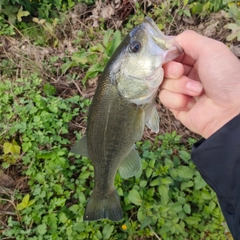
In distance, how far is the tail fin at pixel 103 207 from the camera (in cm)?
228

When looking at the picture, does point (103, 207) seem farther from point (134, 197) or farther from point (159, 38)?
point (159, 38)

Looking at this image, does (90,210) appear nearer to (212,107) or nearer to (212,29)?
(212,107)

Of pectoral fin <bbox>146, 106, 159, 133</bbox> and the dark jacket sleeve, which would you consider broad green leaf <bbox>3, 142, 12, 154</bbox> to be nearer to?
pectoral fin <bbox>146, 106, 159, 133</bbox>

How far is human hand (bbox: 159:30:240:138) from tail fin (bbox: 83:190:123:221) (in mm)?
753

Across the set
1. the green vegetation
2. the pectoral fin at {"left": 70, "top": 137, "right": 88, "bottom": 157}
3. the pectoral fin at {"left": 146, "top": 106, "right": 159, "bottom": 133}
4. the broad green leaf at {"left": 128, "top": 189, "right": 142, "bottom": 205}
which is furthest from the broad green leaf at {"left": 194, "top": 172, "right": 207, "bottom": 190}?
the pectoral fin at {"left": 70, "top": 137, "right": 88, "bottom": 157}

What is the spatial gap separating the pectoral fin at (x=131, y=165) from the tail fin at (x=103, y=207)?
223 mm

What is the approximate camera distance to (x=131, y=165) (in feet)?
7.00

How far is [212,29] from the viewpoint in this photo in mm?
3932

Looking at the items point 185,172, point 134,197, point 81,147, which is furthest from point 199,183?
point 81,147

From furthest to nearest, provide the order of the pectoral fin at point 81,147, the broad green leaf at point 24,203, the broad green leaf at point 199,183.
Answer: the broad green leaf at point 24,203 < the broad green leaf at point 199,183 < the pectoral fin at point 81,147

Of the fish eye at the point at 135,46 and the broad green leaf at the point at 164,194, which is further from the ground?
the fish eye at the point at 135,46

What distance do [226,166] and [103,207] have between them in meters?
0.95

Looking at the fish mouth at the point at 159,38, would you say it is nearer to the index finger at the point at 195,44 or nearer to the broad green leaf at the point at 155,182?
the index finger at the point at 195,44

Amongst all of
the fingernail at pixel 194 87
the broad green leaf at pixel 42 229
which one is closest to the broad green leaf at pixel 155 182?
the broad green leaf at pixel 42 229
